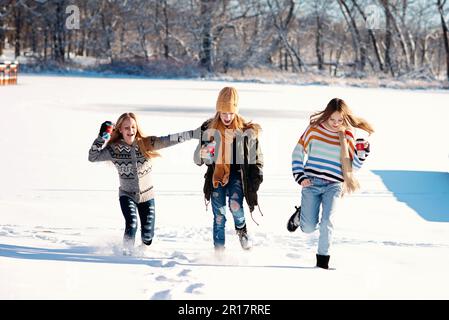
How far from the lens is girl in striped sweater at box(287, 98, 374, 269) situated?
15.5 feet

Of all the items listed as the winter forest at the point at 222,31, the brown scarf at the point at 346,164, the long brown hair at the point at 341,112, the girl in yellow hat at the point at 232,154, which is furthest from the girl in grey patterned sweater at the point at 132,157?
the winter forest at the point at 222,31

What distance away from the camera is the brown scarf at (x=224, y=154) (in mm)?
4797

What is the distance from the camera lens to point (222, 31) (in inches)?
1873

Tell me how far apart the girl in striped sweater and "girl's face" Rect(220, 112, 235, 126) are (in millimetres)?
446

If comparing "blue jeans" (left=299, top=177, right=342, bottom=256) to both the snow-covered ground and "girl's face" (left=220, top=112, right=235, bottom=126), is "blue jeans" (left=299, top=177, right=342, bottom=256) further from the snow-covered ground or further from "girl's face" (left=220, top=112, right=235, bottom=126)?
"girl's face" (left=220, top=112, right=235, bottom=126)

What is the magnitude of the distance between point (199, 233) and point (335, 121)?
1.74 metres

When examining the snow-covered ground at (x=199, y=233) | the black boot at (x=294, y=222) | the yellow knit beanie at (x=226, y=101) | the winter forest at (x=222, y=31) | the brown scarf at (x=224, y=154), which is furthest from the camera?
the winter forest at (x=222, y=31)

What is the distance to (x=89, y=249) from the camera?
526 cm

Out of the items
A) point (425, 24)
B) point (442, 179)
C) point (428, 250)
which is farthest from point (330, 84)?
point (428, 250)

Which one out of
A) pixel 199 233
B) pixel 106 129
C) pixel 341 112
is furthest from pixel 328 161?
pixel 199 233

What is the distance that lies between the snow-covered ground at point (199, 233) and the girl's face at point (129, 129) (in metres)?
0.77

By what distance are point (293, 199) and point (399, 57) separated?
4147cm

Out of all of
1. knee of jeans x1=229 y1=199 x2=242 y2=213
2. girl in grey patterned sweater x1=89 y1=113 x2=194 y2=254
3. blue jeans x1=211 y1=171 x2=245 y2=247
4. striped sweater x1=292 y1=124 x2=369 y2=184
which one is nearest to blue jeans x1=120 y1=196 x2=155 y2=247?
girl in grey patterned sweater x1=89 y1=113 x2=194 y2=254

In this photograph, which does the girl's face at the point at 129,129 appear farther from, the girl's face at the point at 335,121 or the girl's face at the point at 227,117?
the girl's face at the point at 335,121
